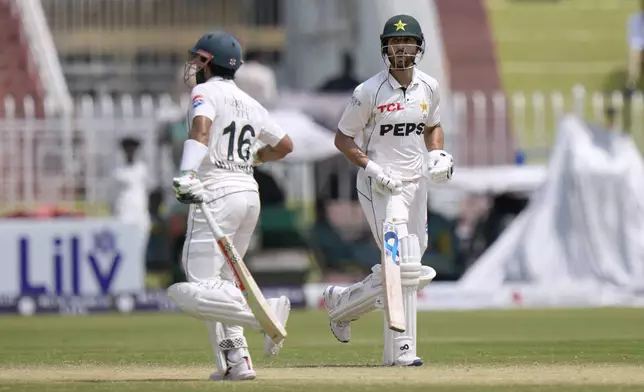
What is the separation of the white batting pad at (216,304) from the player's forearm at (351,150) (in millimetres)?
1101

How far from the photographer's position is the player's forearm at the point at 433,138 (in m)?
9.05

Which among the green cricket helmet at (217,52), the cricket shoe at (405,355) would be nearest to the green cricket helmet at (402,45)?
the green cricket helmet at (217,52)

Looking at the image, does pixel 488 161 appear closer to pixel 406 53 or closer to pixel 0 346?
pixel 0 346

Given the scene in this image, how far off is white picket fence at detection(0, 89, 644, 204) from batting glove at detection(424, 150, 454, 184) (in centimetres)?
943

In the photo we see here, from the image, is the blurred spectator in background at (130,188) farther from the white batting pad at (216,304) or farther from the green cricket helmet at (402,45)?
the white batting pad at (216,304)

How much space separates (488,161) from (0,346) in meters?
8.80

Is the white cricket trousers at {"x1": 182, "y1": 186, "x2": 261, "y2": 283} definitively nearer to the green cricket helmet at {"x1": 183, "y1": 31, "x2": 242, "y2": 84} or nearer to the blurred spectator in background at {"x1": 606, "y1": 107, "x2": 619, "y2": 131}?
the green cricket helmet at {"x1": 183, "y1": 31, "x2": 242, "y2": 84}

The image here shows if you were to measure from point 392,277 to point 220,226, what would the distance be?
0.90m

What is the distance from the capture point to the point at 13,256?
627 inches

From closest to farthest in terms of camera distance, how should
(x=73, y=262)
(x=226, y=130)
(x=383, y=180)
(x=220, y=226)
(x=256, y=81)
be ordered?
(x=220, y=226), (x=226, y=130), (x=383, y=180), (x=73, y=262), (x=256, y=81)

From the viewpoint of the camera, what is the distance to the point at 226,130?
8.26 metres

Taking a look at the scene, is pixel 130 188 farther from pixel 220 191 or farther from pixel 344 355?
pixel 220 191

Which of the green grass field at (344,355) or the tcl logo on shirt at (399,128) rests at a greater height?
the tcl logo on shirt at (399,128)

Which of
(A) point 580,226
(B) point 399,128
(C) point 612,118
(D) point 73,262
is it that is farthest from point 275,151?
(C) point 612,118
